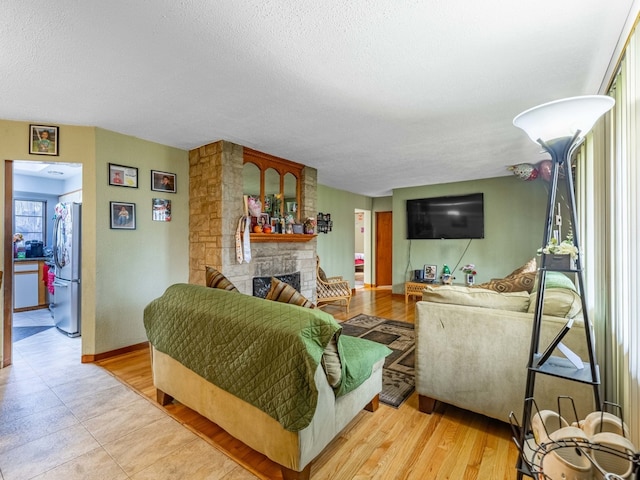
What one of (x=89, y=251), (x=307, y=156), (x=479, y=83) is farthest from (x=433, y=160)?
(x=89, y=251)

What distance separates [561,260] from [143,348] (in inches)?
153

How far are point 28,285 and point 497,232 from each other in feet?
26.1

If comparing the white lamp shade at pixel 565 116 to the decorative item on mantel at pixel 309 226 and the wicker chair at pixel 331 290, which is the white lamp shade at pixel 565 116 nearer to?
the decorative item on mantel at pixel 309 226

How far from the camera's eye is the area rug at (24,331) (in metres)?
3.65

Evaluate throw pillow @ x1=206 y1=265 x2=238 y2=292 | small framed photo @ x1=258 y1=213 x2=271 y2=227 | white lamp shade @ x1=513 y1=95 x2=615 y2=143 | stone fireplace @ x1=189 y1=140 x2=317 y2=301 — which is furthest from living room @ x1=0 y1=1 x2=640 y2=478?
throw pillow @ x1=206 y1=265 x2=238 y2=292

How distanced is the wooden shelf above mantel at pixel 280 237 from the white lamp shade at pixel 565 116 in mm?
2958

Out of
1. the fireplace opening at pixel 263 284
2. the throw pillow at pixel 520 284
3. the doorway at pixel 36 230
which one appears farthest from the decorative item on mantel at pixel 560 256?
the doorway at pixel 36 230

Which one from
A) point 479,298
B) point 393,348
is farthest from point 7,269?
point 479,298

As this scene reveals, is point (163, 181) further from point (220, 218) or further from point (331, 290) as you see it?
point (331, 290)

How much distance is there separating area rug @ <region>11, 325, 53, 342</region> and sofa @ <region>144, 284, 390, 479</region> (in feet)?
9.74

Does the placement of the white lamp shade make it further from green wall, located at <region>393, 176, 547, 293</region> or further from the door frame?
green wall, located at <region>393, 176, 547, 293</region>

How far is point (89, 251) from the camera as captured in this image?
3004 millimetres

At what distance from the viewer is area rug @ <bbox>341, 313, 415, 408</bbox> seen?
2399 mm

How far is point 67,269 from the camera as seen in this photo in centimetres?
368
